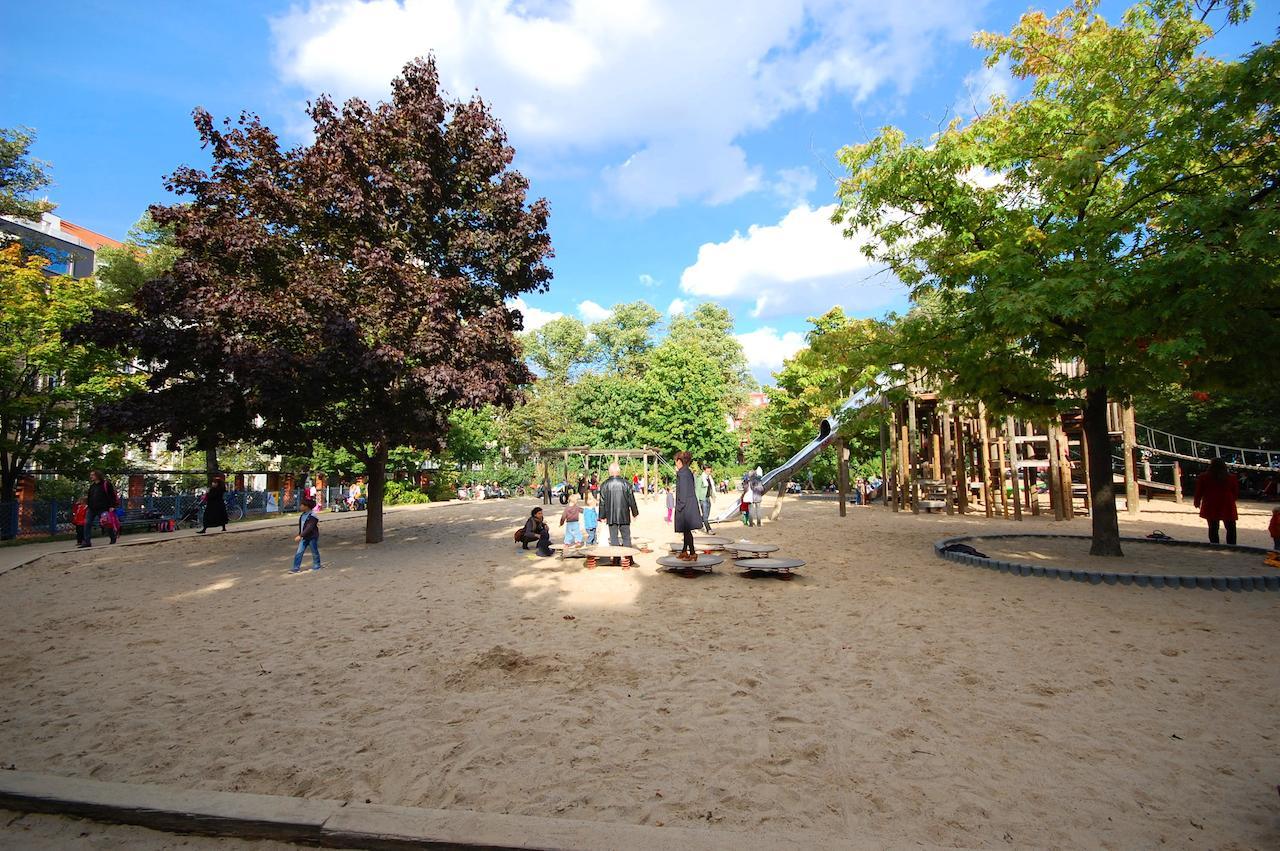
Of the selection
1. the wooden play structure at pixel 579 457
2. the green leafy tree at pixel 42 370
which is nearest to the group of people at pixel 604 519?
the wooden play structure at pixel 579 457

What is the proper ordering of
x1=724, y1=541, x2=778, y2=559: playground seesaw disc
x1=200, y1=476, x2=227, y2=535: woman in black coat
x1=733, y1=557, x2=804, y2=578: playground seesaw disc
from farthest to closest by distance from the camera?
x1=200, y1=476, x2=227, y2=535: woman in black coat
x1=724, y1=541, x2=778, y2=559: playground seesaw disc
x1=733, y1=557, x2=804, y2=578: playground seesaw disc

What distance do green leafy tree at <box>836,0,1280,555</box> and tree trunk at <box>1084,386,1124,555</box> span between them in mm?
32

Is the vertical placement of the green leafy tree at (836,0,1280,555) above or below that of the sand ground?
above

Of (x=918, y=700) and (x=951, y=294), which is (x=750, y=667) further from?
(x=951, y=294)

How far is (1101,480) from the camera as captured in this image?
438 inches

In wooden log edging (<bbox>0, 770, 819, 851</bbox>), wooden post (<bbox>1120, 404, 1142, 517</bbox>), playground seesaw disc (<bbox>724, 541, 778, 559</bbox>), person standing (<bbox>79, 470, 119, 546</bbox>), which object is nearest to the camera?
wooden log edging (<bbox>0, 770, 819, 851</bbox>)

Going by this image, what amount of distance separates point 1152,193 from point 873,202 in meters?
4.24

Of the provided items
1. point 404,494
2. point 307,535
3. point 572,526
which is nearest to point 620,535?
point 572,526

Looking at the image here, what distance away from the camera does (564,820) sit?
10.0 feet

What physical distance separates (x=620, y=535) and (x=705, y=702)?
868 cm

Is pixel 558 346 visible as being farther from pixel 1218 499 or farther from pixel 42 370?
pixel 1218 499

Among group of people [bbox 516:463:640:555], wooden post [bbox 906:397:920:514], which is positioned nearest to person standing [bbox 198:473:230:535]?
group of people [bbox 516:463:640:555]

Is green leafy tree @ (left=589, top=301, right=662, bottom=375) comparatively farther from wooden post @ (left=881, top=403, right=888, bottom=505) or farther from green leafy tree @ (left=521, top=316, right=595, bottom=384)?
wooden post @ (left=881, top=403, right=888, bottom=505)

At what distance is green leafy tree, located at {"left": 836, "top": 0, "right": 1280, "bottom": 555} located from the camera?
8078mm
